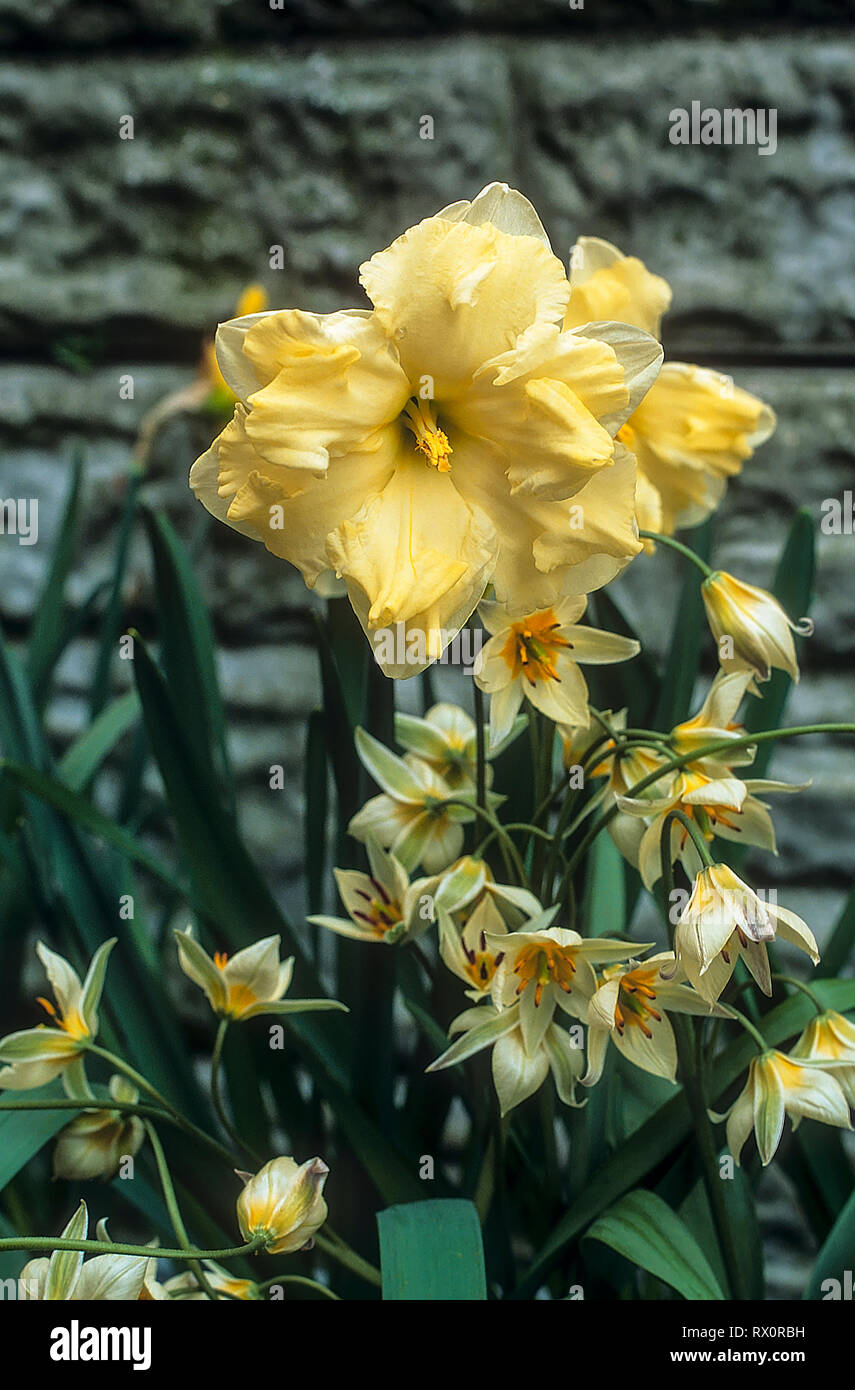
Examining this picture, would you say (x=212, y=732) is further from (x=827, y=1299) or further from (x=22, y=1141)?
(x=827, y=1299)

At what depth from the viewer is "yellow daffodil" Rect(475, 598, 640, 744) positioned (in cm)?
40

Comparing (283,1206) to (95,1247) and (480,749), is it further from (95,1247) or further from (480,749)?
(480,749)

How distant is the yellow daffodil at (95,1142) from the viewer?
1.48ft

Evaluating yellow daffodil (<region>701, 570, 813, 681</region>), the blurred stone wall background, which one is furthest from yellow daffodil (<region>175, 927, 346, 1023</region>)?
the blurred stone wall background

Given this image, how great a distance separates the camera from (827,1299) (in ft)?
1.39

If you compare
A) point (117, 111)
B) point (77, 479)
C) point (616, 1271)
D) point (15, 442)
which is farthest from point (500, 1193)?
point (117, 111)

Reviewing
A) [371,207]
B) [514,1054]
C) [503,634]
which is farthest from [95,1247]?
[371,207]

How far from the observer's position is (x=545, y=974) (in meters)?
0.40

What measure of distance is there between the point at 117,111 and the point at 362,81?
0.79 ft

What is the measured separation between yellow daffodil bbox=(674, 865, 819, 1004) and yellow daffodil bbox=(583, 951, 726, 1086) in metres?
0.01

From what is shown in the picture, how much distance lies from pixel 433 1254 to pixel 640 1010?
0.12 meters

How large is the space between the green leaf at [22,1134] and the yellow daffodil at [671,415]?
38 cm

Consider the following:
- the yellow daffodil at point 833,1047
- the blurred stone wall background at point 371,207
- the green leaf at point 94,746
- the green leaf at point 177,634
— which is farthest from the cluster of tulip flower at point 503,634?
the blurred stone wall background at point 371,207

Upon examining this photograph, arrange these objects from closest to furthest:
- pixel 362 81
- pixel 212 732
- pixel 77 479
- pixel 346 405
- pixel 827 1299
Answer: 1. pixel 346 405
2. pixel 827 1299
3. pixel 212 732
4. pixel 77 479
5. pixel 362 81
